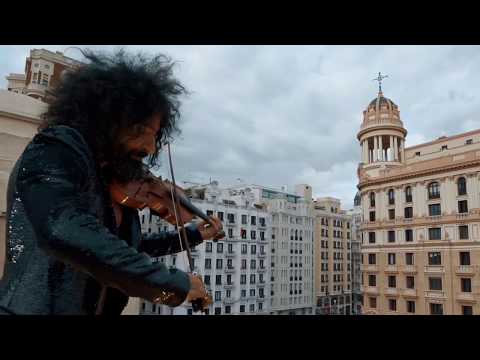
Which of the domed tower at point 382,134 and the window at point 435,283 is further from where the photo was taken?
the domed tower at point 382,134

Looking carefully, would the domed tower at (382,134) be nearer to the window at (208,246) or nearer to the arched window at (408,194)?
the arched window at (408,194)

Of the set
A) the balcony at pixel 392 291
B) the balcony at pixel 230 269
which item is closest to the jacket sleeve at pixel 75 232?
the balcony at pixel 392 291

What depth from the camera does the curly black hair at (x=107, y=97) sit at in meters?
0.62

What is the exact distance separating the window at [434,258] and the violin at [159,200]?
14.3 m

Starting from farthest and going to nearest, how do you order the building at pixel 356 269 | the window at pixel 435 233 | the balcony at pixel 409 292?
the building at pixel 356 269, the balcony at pixel 409 292, the window at pixel 435 233

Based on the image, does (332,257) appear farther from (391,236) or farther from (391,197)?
(391,197)

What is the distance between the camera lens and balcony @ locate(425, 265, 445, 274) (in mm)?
12760

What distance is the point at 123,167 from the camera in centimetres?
68

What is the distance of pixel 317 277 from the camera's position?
24281 mm

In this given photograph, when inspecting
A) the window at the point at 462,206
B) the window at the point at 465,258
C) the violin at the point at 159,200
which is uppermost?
the window at the point at 462,206

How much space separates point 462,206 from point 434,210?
1057mm
